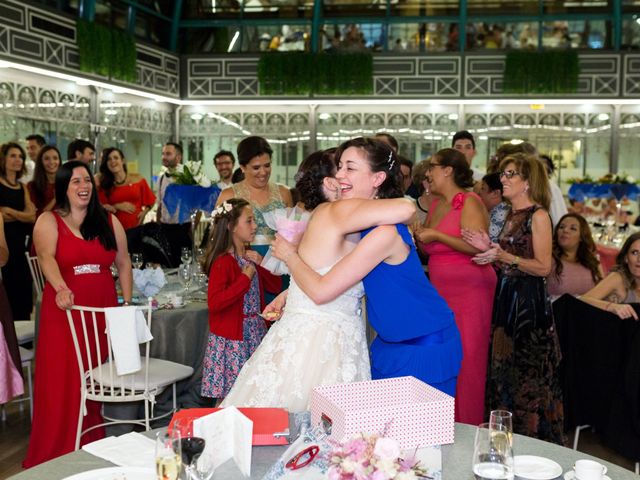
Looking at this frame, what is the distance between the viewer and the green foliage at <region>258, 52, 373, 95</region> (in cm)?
1207

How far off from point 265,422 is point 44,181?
5395 millimetres

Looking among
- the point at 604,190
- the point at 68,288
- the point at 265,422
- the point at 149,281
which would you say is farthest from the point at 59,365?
the point at 604,190

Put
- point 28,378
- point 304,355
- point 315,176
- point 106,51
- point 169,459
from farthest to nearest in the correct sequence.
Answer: point 106,51 → point 28,378 → point 315,176 → point 304,355 → point 169,459

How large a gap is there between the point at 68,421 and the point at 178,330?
0.81m

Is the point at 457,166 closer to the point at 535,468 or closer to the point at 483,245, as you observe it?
the point at 483,245

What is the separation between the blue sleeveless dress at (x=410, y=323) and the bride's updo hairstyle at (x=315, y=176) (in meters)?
0.58

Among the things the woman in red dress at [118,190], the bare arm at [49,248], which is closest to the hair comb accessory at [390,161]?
the bare arm at [49,248]

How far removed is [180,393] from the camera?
4914mm

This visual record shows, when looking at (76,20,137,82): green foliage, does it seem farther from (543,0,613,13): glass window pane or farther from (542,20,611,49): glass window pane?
(543,0,613,13): glass window pane

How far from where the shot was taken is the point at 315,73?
12195 mm

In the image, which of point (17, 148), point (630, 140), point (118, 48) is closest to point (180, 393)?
point (17, 148)

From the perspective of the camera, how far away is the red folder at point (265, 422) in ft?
6.52

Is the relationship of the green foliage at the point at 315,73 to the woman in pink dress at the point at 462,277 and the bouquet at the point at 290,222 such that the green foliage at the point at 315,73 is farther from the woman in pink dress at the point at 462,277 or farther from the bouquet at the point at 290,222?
the bouquet at the point at 290,222

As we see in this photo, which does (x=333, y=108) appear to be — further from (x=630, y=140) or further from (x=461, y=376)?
(x=461, y=376)
